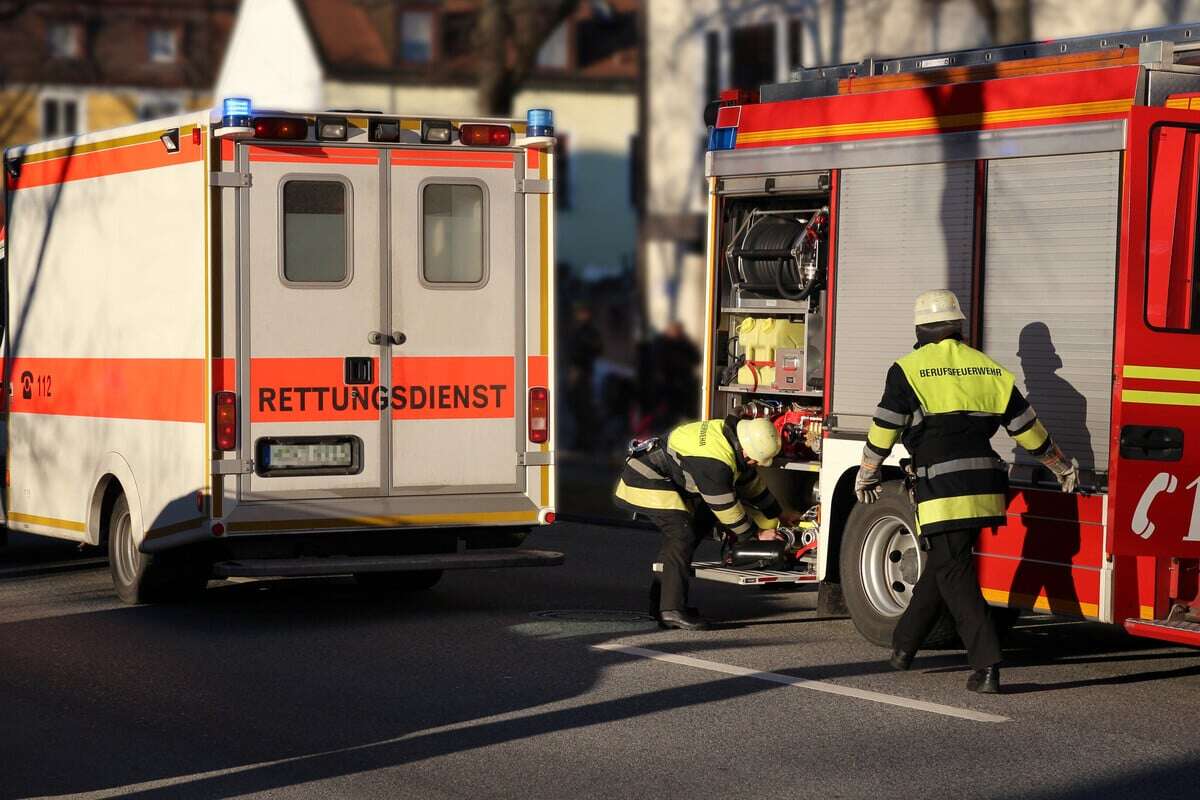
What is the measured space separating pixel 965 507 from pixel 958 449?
0.27 meters

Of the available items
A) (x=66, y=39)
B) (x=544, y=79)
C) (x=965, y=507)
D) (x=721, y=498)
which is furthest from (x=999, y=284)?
(x=66, y=39)

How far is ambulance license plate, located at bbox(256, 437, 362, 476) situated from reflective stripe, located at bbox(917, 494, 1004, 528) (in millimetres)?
3655

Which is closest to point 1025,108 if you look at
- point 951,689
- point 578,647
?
point 951,689

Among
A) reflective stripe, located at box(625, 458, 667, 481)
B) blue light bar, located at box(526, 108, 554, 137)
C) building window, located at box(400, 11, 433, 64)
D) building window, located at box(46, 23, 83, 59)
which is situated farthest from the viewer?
building window, located at box(46, 23, 83, 59)

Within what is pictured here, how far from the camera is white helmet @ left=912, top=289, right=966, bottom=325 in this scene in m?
9.20

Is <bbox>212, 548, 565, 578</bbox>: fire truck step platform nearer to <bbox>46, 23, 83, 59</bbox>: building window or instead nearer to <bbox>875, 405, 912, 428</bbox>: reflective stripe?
<bbox>875, 405, 912, 428</bbox>: reflective stripe

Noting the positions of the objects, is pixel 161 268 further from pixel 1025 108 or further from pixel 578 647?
pixel 1025 108

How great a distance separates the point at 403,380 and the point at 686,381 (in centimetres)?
1124

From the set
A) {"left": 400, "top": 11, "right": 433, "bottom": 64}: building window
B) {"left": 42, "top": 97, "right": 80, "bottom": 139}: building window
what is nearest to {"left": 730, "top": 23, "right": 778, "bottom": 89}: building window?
{"left": 400, "top": 11, "right": 433, "bottom": 64}: building window

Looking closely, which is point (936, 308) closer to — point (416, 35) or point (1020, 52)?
point (1020, 52)

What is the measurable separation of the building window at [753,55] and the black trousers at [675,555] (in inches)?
749

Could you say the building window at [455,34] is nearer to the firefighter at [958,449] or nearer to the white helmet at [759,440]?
the white helmet at [759,440]

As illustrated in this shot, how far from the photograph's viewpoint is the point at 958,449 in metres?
9.05

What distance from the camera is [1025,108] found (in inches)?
377
